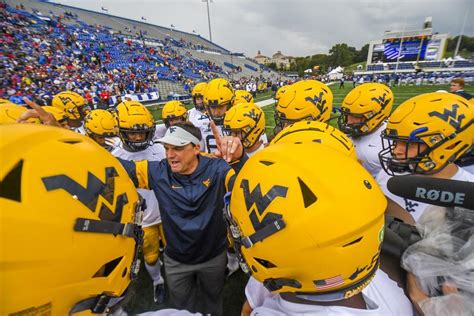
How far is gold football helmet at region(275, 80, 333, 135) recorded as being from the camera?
166 inches

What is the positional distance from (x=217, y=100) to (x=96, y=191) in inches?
175

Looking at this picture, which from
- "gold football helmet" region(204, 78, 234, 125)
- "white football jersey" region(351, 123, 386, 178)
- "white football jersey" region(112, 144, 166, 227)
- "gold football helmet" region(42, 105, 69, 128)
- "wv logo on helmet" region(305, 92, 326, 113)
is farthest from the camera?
"gold football helmet" region(204, 78, 234, 125)

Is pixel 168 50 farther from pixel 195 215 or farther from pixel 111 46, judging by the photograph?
pixel 195 215

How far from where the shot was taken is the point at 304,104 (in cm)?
420

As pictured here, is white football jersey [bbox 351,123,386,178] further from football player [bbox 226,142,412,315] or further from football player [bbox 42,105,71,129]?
football player [bbox 42,105,71,129]

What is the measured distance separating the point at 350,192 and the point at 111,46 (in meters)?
40.9

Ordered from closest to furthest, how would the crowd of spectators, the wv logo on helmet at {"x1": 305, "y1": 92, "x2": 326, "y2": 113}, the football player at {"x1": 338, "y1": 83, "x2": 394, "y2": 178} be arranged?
the football player at {"x1": 338, "y1": 83, "x2": 394, "y2": 178}
the wv logo on helmet at {"x1": 305, "y1": 92, "x2": 326, "y2": 113}
the crowd of spectators

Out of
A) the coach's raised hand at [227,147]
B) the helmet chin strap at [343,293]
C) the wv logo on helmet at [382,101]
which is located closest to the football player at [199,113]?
the coach's raised hand at [227,147]

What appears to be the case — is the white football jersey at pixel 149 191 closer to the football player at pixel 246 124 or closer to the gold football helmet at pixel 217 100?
the football player at pixel 246 124

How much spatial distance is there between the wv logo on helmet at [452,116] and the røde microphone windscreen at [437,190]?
202 cm

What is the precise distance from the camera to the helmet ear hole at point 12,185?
3.03 ft

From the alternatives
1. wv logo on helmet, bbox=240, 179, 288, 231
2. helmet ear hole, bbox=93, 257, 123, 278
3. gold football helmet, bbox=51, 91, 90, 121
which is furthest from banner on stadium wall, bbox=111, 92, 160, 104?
wv logo on helmet, bbox=240, 179, 288, 231

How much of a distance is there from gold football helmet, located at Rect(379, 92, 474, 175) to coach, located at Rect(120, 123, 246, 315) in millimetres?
1765

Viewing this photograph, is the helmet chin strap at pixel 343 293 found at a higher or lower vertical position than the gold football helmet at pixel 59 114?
lower
